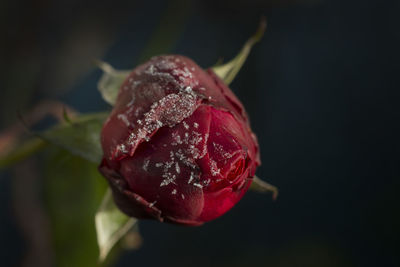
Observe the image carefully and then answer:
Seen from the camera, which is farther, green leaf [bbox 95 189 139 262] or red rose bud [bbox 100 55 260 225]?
green leaf [bbox 95 189 139 262]

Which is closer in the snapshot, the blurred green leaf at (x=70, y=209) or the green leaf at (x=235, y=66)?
the green leaf at (x=235, y=66)

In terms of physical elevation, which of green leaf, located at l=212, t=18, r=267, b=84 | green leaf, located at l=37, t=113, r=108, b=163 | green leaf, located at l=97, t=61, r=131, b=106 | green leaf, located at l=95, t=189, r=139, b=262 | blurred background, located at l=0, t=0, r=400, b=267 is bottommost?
blurred background, located at l=0, t=0, r=400, b=267

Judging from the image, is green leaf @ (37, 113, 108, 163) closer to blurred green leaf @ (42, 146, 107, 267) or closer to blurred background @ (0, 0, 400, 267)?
blurred green leaf @ (42, 146, 107, 267)

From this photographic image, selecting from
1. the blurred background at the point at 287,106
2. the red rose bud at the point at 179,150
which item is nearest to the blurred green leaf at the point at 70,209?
the red rose bud at the point at 179,150

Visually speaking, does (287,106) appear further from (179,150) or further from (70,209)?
(179,150)

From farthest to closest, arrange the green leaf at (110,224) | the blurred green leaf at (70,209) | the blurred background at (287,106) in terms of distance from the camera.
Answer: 1. the blurred background at (287,106)
2. the blurred green leaf at (70,209)
3. the green leaf at (110,224)

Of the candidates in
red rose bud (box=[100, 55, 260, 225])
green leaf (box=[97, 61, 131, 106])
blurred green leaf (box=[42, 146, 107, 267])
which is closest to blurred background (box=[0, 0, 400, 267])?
blurred green leaf (box=[42, 146, 107, 267])

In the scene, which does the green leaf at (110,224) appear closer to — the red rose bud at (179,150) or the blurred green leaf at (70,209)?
the red rose bud at (179,150)
